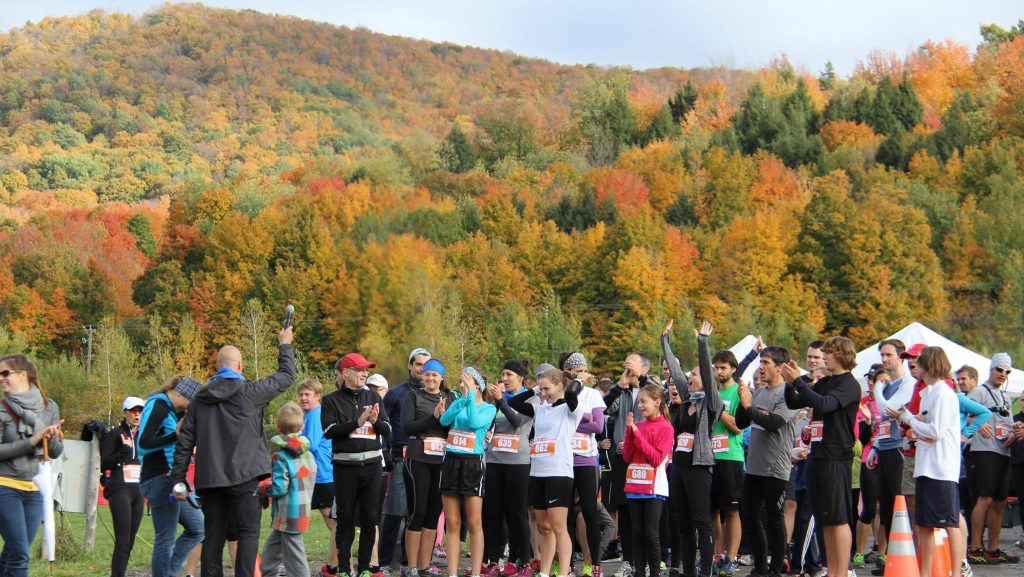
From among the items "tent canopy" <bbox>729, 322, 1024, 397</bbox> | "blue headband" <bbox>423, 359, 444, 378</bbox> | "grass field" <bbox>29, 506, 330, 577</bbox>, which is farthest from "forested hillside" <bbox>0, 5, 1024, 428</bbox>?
"blue headband" <bbox>423, 359, 444, 378</bbox>

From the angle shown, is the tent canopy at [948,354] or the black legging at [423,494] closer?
the black legging at [423,494]

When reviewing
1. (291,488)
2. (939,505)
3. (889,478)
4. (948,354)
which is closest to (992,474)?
(889,478)

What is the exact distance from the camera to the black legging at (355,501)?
11.4m

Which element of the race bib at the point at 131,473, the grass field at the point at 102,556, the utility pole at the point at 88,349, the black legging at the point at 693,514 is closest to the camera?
the black legging at the point at 693,514

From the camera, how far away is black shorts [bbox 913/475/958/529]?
387 inches

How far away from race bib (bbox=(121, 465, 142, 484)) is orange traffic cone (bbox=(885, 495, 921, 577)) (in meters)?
6.55

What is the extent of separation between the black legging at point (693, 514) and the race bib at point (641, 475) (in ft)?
1.01

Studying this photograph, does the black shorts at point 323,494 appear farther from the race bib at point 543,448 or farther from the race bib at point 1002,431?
the race bib at point 1002,431

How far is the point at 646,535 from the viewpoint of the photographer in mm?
11164

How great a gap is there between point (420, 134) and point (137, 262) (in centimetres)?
4353

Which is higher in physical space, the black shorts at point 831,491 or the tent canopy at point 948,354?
the tent canopy at point 948,354

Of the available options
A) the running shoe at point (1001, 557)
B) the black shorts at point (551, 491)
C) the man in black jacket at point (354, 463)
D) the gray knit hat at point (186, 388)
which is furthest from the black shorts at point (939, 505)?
the gray knit hat at point (186, 388)

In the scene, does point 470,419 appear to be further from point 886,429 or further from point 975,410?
point 975,410

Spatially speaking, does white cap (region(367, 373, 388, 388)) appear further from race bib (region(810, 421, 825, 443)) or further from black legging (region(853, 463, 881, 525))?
black legging (region(853, 463, 881, 525))
